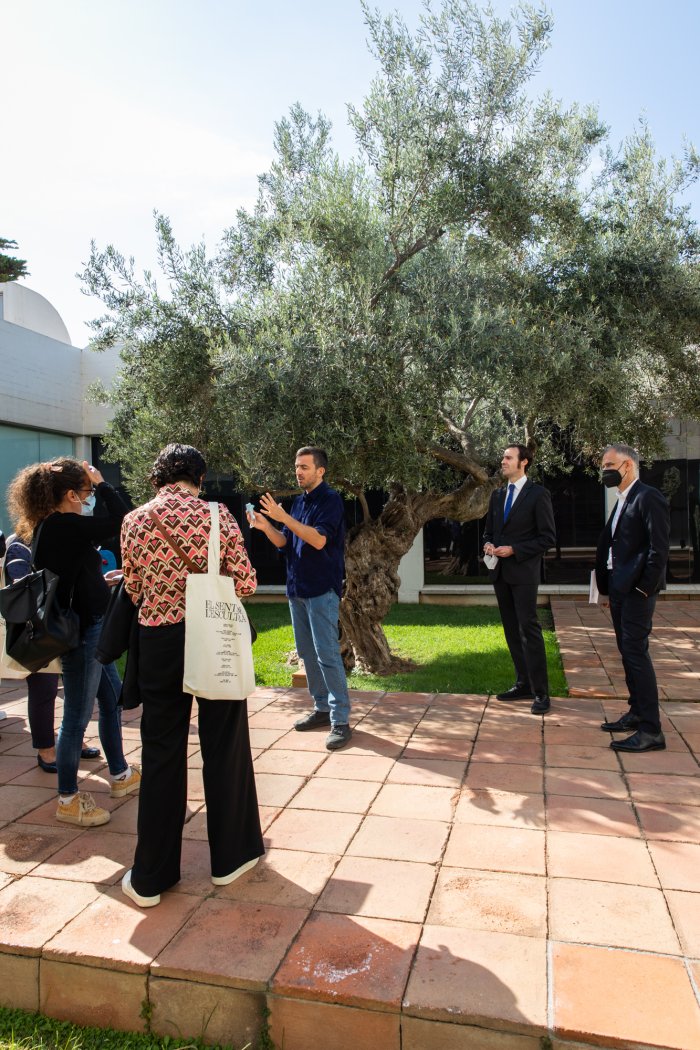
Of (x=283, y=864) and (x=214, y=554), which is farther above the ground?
(x=214, y=554)

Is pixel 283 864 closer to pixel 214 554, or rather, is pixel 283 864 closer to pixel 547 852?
pixel 547 852

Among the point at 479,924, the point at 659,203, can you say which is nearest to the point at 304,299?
the point at 659,203

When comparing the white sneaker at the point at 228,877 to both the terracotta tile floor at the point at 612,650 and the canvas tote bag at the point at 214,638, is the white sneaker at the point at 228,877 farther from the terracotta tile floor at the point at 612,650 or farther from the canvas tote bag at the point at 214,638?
the terracotta tile floor at the point at 612,650

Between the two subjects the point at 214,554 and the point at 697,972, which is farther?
the point at 214,554

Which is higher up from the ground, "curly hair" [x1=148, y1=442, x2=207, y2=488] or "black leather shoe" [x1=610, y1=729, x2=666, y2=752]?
"curly hair" [x1=148, y1=442, x2=207, y2=488]

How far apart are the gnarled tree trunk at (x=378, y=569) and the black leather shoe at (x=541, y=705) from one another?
2475 millimetres

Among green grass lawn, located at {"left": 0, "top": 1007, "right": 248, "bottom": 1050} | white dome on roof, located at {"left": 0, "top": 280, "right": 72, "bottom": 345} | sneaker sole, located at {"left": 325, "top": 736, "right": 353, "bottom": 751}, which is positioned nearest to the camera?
green grass lawn, located at {"left": 0, "top": 1007, "right": 248, "bottom": 1050}

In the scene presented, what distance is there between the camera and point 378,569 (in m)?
7.55

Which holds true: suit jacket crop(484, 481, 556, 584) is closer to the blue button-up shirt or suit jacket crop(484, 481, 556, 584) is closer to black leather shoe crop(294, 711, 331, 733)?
the blue button-up shirt

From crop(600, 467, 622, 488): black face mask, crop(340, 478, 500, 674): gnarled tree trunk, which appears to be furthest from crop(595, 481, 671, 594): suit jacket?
crop(340, 478, 500, 674): gnarled tree trunk

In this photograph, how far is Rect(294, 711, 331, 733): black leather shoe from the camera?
4840mm

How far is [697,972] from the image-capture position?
2.26 metres

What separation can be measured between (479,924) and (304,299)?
15.5ft

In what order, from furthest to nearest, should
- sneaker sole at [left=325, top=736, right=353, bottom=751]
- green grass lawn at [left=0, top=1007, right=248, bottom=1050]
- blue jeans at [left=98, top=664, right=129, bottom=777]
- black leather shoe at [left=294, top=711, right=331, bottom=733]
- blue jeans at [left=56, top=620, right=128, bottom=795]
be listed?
1. black leather shoe at [left=294, top=711, right=331, bottom=733]
2. sneaker sole at [left=325, top=736, right=353, bottom=751]
3. blue jeans at [left=98, top=664, right=129, bottom=777]
4. blue jeans at [left=56, top=620, right=128, bottom=795]
5. green grass lawn at [left=0, top=1007, right=248, bottom=1050]
